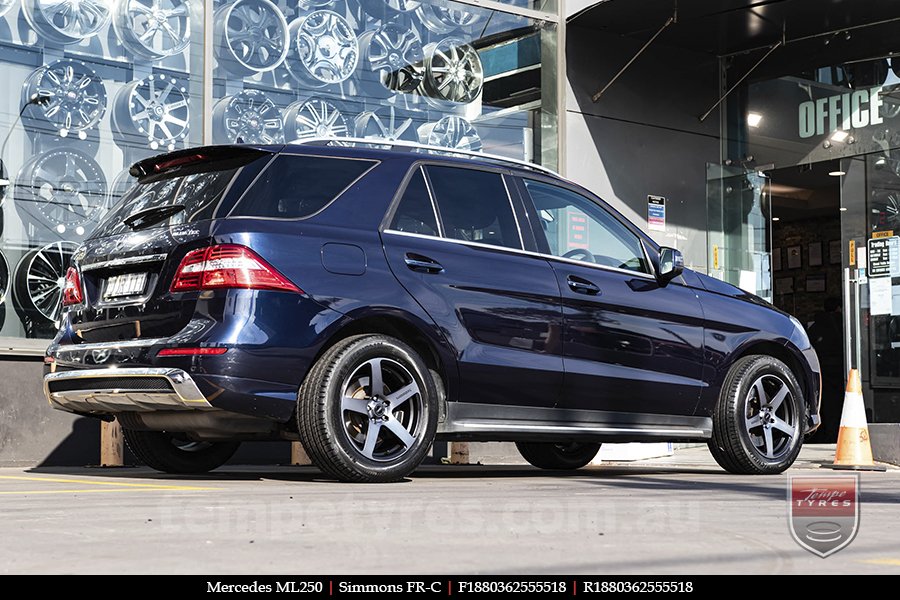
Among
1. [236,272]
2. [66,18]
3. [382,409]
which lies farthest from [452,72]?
[236,272]

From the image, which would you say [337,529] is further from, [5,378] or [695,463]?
[695,463]

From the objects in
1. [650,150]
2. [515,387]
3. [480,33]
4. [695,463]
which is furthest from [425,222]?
[650,150]

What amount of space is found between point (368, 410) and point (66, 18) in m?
5.49

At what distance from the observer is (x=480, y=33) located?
12.7 metres

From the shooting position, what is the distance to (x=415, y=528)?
13.8 ft

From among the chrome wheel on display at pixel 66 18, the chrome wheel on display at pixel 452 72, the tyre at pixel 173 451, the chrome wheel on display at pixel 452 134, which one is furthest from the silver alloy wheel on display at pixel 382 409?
the chrome wheel on display at pixel 452 72

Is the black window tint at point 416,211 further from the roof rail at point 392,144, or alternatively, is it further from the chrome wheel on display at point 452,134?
the chrome wheel on display at point 452,134

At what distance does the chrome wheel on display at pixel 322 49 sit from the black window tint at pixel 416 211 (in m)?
4.91

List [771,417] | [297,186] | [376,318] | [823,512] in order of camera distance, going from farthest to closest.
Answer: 1. [771,417]
2. [297,186]
3. [376,318]
4. [823,512]

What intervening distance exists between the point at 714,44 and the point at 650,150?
1.33 m

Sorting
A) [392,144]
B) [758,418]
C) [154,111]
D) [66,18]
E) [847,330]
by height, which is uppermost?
[66,18]

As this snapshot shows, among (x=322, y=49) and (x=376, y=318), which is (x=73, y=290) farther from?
(x=322, y=49)

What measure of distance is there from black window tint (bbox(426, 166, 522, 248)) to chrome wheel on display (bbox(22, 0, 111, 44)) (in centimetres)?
452

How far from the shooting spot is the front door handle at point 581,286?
7220 millimetres
